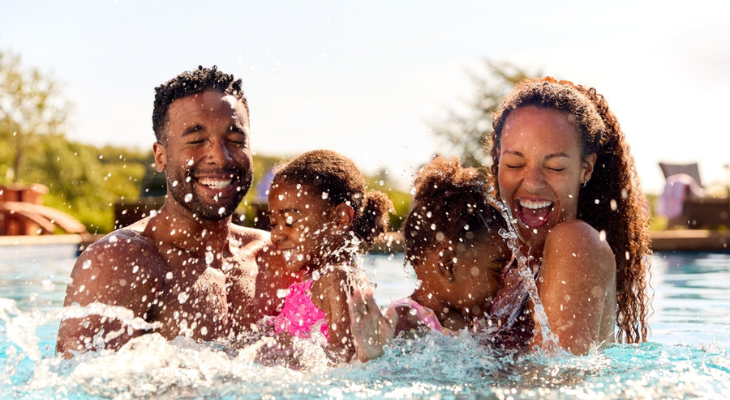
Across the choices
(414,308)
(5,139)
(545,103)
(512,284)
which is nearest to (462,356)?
(414,308)

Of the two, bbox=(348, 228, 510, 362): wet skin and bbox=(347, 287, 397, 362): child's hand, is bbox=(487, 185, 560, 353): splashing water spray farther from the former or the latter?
bbox=(347, 287, 397, 362): child's hand

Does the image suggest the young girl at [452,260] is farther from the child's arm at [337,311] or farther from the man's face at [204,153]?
the man's face at [204,153]

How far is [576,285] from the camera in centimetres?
305

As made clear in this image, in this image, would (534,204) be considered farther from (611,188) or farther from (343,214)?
(343,214)

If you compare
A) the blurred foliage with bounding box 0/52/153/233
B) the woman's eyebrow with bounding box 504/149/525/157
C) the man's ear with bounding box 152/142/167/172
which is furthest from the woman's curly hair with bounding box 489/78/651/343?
the blurred foliage with bounding box 0/52/153/233

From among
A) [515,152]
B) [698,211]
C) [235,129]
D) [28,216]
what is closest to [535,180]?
[515,152]

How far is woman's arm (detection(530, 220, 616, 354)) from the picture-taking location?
9.98ft

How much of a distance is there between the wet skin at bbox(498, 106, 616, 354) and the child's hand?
2.33 feet

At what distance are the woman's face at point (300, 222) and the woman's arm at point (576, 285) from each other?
1.26 meters

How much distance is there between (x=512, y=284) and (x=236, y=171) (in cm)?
155

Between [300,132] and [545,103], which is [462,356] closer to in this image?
[545,103]

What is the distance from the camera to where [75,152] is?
23.3 metres

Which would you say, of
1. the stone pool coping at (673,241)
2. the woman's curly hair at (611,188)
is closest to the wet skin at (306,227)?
the woman's curly hair at (611,188)

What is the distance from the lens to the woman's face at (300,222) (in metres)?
3.87
